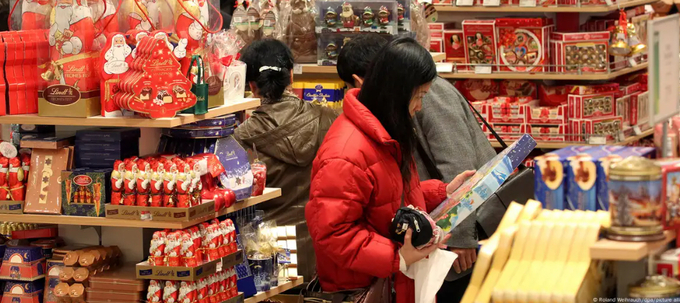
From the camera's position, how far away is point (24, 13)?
12.0 ft

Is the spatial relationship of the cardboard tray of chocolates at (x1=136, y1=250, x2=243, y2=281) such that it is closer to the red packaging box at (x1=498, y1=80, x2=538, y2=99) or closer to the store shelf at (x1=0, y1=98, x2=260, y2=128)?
the store shelf at (x1=0, y1=98, x2=260, y2=128)

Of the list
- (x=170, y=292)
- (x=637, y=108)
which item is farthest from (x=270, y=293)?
(x=637, y=108)

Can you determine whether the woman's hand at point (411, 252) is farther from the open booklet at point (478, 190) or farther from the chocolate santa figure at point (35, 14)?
the chocolate santa figure at point (35, 14)

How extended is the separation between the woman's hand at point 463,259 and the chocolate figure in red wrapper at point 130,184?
125 cm

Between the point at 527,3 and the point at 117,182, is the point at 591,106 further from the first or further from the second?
the point at 117,182

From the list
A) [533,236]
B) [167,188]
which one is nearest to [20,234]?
[167,188]

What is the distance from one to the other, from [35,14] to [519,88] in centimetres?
352

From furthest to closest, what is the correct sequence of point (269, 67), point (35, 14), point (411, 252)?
1. point (269, 67)
2. point (35, 14)
3. point (411, 252)


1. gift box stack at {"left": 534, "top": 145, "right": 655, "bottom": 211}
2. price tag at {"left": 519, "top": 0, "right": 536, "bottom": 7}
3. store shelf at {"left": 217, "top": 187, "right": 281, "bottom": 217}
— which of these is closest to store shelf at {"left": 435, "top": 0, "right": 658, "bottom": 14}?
price tag at {"left": 519, "top": 0, "right": 536, "bottom": 7}

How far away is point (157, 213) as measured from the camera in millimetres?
3447

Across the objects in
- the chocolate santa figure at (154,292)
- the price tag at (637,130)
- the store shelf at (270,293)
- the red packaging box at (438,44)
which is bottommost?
the store shelf at (270,293)

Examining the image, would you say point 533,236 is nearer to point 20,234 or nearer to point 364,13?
point 20,234

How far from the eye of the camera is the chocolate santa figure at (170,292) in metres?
3.50

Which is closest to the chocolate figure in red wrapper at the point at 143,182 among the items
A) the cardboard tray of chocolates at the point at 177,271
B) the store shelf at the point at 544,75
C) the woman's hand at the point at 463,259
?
the cardboard tray of chocolates at the point at 177,271
